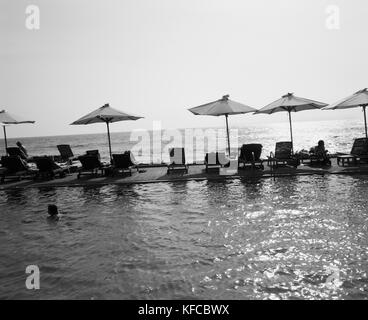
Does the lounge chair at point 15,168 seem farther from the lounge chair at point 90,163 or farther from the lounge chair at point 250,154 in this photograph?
the lounge chair at point 250,154

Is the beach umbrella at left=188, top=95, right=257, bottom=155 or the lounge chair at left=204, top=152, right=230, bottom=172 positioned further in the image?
the beach umbrella at left=188, top=95, right=257, bottom=155

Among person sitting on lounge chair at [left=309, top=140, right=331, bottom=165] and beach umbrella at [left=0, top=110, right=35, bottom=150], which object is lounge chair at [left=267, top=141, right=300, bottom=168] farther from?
beach umbrella at [left=0, top=110, right=35, bottom=150]

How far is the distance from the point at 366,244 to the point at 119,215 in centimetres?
544

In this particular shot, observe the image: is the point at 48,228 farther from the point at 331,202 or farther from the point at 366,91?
the point at 366,91

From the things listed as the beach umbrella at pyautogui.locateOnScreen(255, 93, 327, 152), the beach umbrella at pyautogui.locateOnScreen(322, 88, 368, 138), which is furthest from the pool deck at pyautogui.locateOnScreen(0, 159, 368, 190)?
the beach umbrella at pyautogui.locateOnScreen(255, 93, 327, 152)

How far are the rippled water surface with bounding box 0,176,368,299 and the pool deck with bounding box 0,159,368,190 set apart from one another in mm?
2063

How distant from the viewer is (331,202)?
811 cm

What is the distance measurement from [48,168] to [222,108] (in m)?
7.94

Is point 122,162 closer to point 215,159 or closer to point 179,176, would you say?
point 179,176

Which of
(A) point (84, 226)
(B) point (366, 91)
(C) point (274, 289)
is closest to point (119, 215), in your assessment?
(A) point (84, 226)

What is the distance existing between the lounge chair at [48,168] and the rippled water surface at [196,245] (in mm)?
3578

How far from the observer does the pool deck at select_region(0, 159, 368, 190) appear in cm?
1213

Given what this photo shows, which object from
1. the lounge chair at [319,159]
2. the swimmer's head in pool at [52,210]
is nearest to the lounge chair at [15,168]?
the swimmer's head in pool at [52,210]

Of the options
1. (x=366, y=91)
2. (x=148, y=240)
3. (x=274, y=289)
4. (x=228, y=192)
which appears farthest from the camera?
(x=366, y=91)
